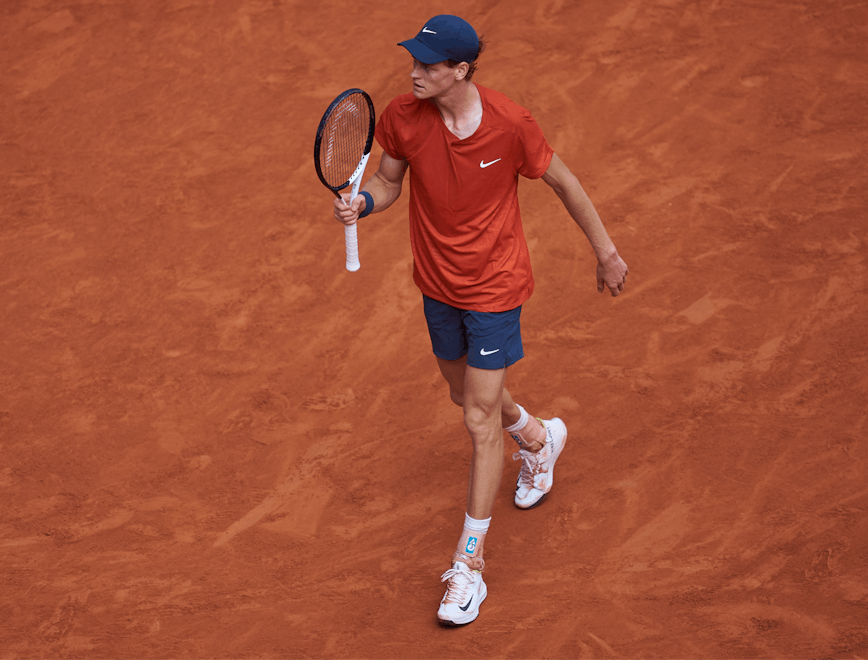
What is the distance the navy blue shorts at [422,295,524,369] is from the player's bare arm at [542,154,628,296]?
440 mm

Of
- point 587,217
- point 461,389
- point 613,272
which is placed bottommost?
point 461,389

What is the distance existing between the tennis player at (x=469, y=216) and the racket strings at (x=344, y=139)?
12cm

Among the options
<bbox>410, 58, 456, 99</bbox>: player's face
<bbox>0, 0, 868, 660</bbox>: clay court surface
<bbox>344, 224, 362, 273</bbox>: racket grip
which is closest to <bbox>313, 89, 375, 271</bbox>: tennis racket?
<bbox>344, 224, 362, 273</bbox>: racket grip

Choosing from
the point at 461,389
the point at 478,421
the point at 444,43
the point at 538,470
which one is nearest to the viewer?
the point at 444,43

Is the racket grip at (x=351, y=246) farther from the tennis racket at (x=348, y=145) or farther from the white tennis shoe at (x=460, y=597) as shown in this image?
the white tennis shoe at (x=460, y=597)

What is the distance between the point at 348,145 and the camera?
4.03m

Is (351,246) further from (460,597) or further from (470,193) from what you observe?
(460,597)

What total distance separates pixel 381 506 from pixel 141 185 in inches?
153

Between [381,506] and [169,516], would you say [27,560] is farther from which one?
[381,506]

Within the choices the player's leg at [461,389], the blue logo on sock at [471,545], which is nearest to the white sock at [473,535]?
the blue logo on sock at [471,545]

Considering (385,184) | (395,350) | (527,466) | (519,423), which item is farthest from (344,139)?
(395,350)

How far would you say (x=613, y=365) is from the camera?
19.0 feet

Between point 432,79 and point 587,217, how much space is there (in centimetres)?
93

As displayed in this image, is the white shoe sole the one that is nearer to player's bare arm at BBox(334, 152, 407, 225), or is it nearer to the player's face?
player's bare arm at BBox(334, 152, 407, 225)
